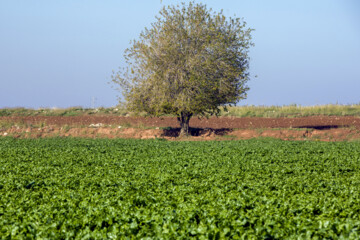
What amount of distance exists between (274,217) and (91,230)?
453 cm

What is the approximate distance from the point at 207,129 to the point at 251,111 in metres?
18.9

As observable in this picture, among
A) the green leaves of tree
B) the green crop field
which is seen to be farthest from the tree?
the green crop field

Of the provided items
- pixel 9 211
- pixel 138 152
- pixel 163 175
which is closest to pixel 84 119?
pixel 138 152

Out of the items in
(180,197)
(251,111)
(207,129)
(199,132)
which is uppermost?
(251,111)

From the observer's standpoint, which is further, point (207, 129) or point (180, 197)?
point (207, 129)

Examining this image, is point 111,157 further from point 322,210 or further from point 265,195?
point 322,210

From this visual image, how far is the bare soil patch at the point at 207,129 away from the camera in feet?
135

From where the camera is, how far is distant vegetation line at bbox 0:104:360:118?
59.2 meters

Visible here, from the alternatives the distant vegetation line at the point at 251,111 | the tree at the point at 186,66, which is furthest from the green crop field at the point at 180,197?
the distant vegetation line at the point at 251,111

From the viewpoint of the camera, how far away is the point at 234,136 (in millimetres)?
41750

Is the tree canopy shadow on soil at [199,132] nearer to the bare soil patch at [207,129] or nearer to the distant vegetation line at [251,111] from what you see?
the bare soil patch at [207,129]

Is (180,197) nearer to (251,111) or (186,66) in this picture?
(186,66)

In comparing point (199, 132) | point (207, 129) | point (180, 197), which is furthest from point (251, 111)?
point (180, 197)

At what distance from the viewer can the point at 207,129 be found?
44000 millimetres
